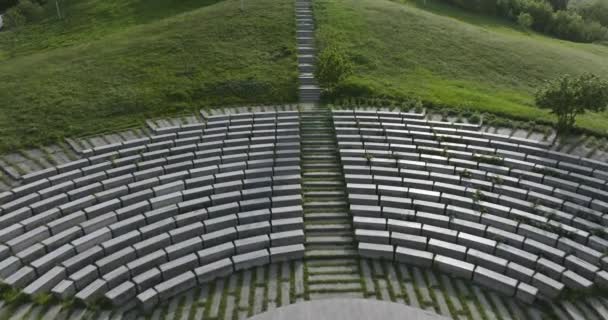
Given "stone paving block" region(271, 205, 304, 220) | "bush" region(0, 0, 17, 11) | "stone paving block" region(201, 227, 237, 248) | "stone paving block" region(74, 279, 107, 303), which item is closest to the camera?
"stone paving block" region(74, 279, 107, 303)

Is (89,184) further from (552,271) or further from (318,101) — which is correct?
(552,271)

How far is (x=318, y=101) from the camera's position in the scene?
3139cm

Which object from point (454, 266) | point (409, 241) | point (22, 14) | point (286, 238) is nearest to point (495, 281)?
point (454, 266)

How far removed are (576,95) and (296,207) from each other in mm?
17427

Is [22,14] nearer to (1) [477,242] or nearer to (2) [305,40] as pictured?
(2) [305,40]

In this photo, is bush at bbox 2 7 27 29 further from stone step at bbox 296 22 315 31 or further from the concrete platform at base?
the concrete platform at base

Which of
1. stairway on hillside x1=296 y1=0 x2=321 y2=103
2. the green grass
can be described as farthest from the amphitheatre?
the green grass

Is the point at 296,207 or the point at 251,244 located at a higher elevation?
the point at 296,207

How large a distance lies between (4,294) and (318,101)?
21.7 m

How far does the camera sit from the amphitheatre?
51.4 feet

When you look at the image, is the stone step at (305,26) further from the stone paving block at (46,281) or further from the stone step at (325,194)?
the stone paving block at (46,281)

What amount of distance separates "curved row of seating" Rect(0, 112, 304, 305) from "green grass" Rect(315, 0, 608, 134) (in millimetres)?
13417

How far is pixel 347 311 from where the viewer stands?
14766 mm

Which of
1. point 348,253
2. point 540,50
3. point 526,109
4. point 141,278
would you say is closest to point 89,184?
point 141,278
